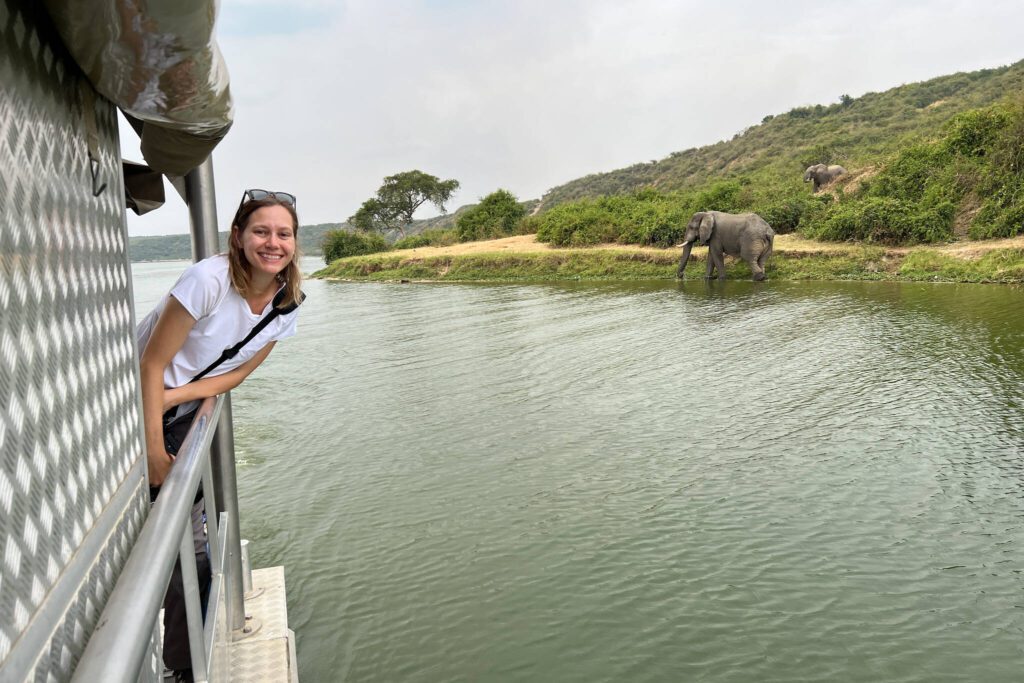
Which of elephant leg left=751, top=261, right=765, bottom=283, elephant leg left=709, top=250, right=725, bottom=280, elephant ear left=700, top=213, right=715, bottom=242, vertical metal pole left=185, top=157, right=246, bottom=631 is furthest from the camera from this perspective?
elephant ear left=700, top=213, right=715, bottom=242

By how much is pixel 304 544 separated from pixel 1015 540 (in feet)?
14.7

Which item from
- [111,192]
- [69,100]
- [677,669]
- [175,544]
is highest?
[69,100]

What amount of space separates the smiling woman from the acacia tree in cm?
6229

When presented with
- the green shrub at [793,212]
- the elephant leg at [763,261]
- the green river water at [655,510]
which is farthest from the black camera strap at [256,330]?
the green shrub at [793,212]

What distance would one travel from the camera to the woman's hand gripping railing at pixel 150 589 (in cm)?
91

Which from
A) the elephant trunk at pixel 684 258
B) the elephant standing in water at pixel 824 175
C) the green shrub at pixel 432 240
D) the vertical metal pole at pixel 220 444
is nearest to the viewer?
the vertical metal pole at pixel 220 444

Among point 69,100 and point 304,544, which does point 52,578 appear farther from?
point 304,544

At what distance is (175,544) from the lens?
1.26 m

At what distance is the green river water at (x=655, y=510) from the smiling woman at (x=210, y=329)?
1.91 m

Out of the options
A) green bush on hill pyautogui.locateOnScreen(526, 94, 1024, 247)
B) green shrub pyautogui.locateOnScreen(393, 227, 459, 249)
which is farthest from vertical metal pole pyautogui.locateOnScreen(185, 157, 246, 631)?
green shrub pyautogui.locateOnScreen(393, 227, 459, 249)

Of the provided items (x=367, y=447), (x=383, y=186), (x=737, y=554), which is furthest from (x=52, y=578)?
(x=383, y=186)

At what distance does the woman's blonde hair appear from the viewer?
2.55m

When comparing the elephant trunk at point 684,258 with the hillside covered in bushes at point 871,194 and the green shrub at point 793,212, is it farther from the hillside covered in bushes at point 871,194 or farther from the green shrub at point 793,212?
the green shrub at point 793,212

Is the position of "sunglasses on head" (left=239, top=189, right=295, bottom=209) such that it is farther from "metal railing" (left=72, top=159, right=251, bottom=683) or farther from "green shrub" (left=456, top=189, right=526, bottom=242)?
"green shrub" (left=456, top=189, right=526, bottom=242)
